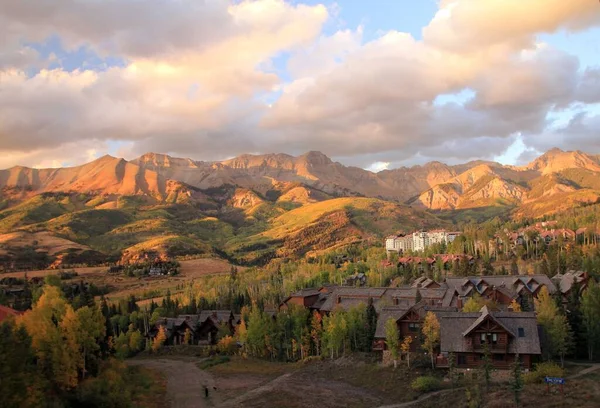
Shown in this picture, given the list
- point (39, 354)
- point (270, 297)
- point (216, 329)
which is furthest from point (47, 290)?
point (270, 297)

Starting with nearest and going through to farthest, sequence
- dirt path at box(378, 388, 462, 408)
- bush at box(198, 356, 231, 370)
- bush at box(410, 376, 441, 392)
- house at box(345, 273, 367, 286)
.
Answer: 1. dirt path at box(378, 388, 462, 408)
2. bush at box(410, 376, 441, 392)
3. bush at box(198, 356, 231, 370)
4. house at box(345, 273, 367, 286)

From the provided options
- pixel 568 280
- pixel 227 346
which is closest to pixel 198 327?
pixel 227 346

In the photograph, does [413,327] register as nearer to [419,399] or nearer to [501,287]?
[419,399]

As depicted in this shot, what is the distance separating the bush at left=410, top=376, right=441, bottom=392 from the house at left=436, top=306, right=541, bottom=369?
14.1ft

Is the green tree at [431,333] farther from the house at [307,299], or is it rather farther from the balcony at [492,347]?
the house at [307,299]

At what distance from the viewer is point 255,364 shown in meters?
88.8

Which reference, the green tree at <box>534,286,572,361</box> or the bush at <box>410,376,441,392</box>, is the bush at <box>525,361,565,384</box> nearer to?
the green tree at <box>534,286,572,361</box>

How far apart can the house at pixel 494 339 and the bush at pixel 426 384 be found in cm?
431

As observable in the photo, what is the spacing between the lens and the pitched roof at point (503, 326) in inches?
2435

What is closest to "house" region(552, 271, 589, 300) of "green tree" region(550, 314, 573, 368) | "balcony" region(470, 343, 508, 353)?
"green tree" region(550, 314, 573, 368)

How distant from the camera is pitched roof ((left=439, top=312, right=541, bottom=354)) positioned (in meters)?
61.8

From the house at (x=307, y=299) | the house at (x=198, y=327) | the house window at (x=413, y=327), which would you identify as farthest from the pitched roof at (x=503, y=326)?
the house at (x=198, y=327)

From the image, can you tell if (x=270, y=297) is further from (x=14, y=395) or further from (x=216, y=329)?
(x=14, y=395)

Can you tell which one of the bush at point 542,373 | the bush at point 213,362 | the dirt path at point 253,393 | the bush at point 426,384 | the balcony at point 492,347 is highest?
the balcony at point 492,347
